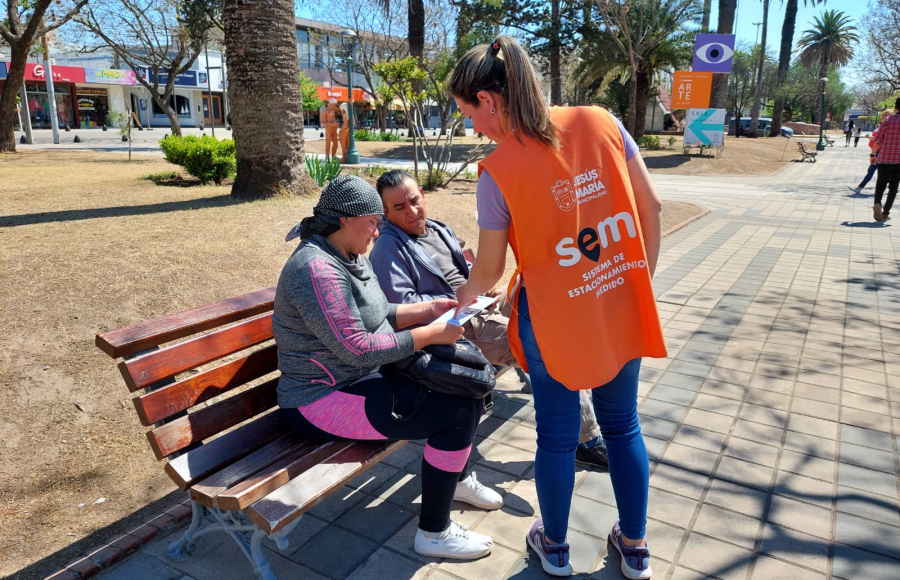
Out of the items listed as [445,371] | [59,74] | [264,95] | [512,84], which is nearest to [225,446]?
[445,371]

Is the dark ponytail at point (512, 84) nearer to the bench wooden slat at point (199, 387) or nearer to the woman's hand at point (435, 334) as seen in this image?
the woman's hand at point (435, 334)

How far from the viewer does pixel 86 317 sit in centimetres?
418

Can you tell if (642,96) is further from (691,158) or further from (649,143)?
(691,158)

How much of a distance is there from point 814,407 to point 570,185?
2.84 m

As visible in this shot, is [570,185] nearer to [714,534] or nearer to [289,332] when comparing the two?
[289,332]

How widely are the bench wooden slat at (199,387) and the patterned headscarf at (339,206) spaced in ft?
2.15

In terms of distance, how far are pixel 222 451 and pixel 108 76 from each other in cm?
5348

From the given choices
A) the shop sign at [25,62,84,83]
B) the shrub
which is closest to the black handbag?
the shrub

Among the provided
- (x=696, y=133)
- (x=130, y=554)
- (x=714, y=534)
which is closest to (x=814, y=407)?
(x=714, y=534)

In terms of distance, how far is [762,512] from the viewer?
2.74 m

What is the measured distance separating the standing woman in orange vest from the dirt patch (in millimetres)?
2159

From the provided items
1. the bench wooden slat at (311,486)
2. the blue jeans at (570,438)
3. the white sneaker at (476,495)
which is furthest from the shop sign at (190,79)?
the blue jeans at (570,438)

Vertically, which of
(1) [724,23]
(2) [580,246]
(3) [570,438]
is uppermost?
(1) [724,23]

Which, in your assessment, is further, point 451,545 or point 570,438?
point 451,545
